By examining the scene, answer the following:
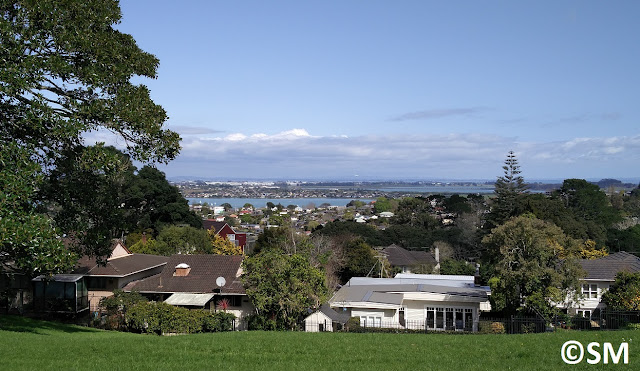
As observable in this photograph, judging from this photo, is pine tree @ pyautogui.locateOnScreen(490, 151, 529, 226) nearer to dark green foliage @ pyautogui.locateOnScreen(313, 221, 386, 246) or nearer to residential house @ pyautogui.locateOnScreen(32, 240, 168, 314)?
dark green foliage @ pyautogui.locateOnScreen(313, 221, 386, 246)

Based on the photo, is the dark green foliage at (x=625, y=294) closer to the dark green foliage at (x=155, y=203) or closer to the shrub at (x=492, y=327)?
the shrub at (x=492, y=327)

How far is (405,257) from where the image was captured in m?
46.0

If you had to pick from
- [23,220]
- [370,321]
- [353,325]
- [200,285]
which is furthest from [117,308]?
[23,220]

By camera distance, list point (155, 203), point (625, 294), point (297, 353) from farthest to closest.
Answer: point (155, 203) → point (625, 294) → point (297, 353)

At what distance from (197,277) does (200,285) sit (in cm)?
123

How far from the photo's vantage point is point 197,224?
51188 mm

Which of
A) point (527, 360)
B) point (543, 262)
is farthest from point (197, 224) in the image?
point (527, 360)

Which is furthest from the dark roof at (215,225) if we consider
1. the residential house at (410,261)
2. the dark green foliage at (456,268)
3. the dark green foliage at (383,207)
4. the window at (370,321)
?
the dark green foliage at (383,207)

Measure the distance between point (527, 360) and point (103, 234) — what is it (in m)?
10.3

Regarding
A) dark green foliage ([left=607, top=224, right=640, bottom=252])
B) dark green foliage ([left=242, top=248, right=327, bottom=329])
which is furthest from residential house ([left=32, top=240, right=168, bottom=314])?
dark green foliage ([left=607, top=224, right=640, bottom=252])

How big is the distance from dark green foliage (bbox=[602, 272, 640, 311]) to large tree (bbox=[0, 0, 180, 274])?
2235cm

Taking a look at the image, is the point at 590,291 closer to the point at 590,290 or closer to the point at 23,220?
the point at 590,290

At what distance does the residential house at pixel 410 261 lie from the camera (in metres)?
44.4

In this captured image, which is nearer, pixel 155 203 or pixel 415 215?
pixel 155 203
